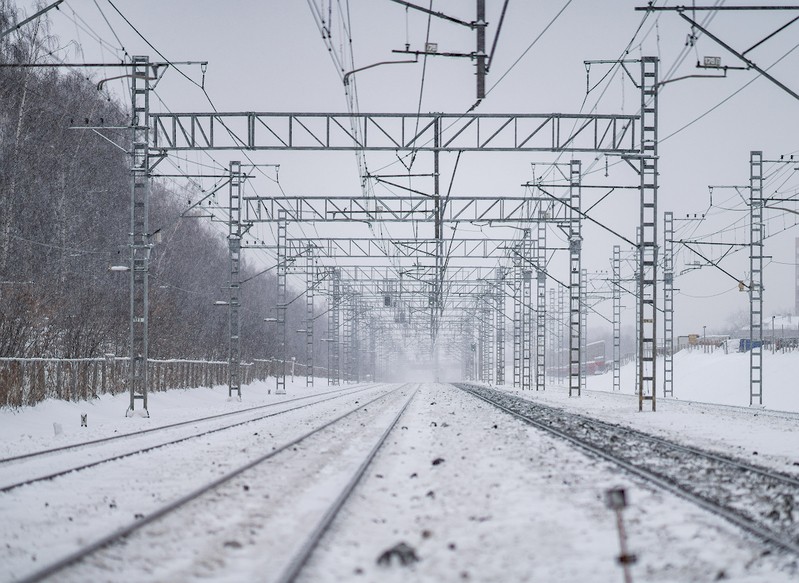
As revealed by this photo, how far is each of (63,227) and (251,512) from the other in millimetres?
33717

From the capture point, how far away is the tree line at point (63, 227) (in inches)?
1156

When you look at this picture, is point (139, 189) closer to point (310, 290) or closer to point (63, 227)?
point (63, 227)

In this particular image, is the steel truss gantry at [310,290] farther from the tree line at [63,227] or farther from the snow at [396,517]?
the snow at [396,517]

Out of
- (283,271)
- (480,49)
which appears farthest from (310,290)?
(480,49)

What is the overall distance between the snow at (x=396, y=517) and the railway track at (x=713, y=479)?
28 centimetres

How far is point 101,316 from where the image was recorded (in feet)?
115

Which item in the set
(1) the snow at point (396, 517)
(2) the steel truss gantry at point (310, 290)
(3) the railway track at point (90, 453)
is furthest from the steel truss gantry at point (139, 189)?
(2) the steel truss gantry at point (310, 290)

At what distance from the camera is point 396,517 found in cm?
886

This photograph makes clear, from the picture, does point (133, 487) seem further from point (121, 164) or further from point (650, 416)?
point (121, 164)

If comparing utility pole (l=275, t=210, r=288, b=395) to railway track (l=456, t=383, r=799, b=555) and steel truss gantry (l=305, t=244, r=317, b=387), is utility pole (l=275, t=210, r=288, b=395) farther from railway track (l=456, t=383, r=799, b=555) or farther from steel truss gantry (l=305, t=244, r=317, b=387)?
railway track (l=456, t=383, r=799, b=555)

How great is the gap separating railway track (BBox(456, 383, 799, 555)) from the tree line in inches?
576

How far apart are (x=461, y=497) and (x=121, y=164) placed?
4609 cm

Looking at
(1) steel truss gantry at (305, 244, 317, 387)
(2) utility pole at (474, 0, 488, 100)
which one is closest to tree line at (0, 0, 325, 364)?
(1) steel truss gantry at (305, 244, 317, 387)

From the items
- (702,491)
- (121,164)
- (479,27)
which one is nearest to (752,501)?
(702,491)
